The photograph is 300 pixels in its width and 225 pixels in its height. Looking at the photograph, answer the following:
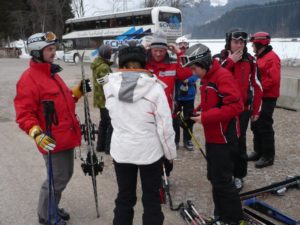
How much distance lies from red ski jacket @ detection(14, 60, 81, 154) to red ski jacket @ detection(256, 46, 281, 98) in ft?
10.0

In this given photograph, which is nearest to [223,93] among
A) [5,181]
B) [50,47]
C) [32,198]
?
[50,47]

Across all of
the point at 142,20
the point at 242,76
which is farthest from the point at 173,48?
the point at 142,20

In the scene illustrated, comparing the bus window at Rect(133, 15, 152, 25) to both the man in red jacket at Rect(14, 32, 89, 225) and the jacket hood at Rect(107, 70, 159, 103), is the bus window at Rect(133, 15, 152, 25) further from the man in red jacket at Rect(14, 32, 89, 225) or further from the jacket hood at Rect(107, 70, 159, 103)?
the jacket hood at Rect(107, 70, 159, 103)

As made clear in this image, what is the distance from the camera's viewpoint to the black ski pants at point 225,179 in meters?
3.38

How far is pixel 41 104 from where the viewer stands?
334 cm

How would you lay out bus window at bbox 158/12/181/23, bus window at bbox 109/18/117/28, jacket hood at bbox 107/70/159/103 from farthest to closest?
bus window at bbox 109/18/117/28 < bus window at bbox 158/12/181/23 < jacket hood at bbox 107/70/159/103

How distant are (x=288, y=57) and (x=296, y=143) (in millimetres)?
19045

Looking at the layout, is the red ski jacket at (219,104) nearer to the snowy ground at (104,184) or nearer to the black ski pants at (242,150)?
the black ski pants at (242,150)

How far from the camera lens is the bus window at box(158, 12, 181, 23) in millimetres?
23472

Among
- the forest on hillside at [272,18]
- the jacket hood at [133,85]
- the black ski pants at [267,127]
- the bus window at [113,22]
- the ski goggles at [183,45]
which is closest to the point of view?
the jacket hood at [133,85]

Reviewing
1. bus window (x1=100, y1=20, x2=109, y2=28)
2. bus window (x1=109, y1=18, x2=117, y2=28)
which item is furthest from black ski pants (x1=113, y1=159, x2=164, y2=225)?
bus window (x1=100, y1=20, x2=109, y2=28)

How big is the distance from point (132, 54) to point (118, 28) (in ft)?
78.3

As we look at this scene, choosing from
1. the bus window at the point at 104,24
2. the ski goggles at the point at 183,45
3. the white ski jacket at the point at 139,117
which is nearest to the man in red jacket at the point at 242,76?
the white ski jacket at the point at 139,117

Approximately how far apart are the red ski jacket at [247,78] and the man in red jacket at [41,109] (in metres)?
1.96
